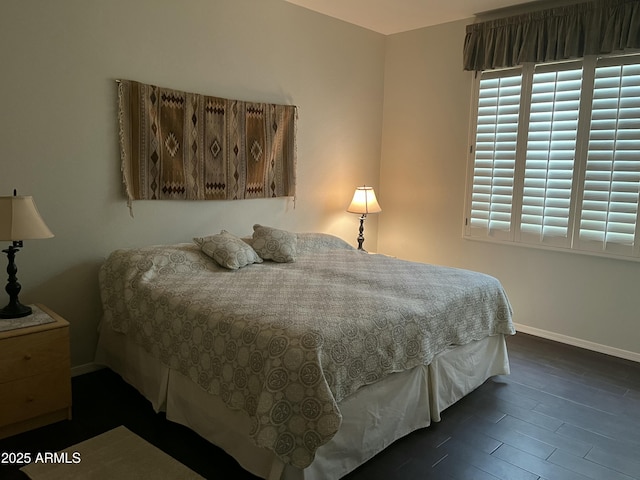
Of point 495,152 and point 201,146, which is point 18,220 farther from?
point 495,152

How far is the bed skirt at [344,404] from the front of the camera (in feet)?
6.67

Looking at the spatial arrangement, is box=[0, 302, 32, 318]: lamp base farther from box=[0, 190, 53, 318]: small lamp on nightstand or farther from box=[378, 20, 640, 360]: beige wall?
box=[378, 20, 640, 360]: beige wall

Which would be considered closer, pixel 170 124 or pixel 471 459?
pixel 471 459

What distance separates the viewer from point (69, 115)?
2881 mm

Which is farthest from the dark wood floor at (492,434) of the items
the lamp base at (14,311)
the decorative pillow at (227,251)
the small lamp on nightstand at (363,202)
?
the small lamp on nightstand at (363,202)

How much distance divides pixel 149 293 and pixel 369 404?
1.34m

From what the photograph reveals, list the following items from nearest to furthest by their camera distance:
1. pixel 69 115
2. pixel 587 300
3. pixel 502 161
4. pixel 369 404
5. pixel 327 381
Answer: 1. pixel 327 381
2. pixel 369 404
3. pixel 69 115
4. pixel 587 300
5. pixel 502 161

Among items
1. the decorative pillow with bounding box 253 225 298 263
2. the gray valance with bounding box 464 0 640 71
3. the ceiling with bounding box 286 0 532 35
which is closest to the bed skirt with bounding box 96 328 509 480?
the decorative pillow with bounding box 253 225 298 263

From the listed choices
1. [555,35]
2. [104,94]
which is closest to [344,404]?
[104,94]

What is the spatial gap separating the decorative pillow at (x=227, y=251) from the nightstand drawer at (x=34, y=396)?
3.48 ft

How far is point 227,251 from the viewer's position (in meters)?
3.12

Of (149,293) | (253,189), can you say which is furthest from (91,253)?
(253,189)

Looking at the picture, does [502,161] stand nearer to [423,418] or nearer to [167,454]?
[423,418]

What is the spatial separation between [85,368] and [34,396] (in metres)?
0.73
